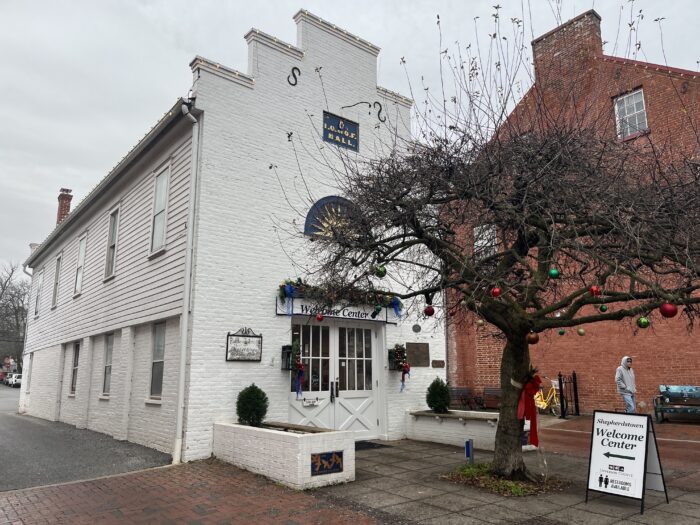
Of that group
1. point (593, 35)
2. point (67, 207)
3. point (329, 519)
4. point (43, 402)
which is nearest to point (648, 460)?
point (329, 519)

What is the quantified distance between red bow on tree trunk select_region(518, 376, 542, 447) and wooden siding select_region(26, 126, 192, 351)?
18.3ft

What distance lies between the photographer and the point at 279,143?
34.1 feet

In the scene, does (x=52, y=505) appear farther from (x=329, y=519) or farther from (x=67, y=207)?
(x=67, y=207)

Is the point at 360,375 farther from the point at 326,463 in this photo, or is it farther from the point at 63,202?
the point at 63,202

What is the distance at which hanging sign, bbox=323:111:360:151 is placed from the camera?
1123 centimetres

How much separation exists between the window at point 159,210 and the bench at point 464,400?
9485mm

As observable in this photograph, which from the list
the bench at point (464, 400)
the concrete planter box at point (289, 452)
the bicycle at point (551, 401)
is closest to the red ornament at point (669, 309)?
the concrete planter box at point (289, 452)

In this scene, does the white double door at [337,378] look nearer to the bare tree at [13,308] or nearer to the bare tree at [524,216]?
the bare tree at [524,216]

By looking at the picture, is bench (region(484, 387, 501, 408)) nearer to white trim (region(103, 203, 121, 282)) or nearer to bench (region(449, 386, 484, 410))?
bench (region(449, 386, 484, 410))

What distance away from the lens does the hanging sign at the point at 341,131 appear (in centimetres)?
1123

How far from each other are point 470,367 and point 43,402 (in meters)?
13.7

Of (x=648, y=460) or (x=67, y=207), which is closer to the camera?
(x=648, y=460)

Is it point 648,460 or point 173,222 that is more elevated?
point 173,222

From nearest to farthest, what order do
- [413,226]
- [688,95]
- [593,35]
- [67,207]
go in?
[413,226], [688,95], [593,35], [67,207]
